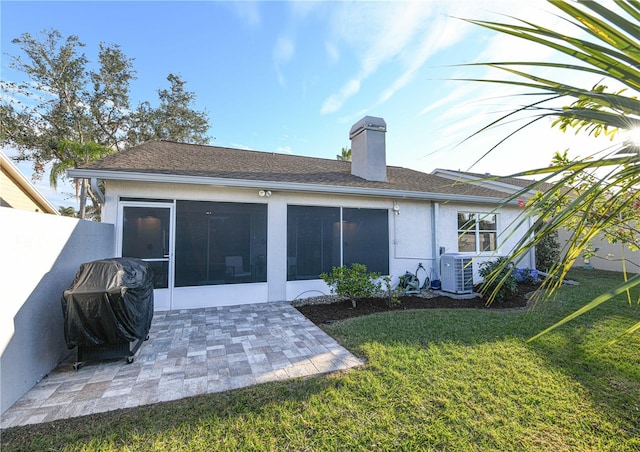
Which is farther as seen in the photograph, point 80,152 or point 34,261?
point 80,152

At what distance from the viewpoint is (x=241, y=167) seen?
25.0 feet

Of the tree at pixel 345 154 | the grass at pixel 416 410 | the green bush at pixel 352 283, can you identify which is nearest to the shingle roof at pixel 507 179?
the grass at pixel 416 410

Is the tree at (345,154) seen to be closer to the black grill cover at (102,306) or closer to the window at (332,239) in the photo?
the window at (332,239)

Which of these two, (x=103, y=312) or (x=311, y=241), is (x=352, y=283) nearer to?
(x=311, y=241)

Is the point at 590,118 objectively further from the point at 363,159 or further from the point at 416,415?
the point at 363,159

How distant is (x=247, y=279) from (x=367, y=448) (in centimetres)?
482

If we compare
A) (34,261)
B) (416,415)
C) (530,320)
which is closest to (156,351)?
(34,261)

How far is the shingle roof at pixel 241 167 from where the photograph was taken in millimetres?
6176

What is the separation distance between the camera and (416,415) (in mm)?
2582

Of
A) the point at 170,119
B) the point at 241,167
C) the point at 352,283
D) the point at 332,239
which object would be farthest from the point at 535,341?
the point at 170,119

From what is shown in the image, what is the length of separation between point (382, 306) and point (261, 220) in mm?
→ 3456

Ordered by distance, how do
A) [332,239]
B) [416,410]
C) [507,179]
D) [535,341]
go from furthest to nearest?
[332,239] < [507,179] < [535,341] < [416,410]

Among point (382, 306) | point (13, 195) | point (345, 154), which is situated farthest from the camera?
point (345, 154)

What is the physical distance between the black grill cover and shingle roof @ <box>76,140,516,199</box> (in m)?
2.70
